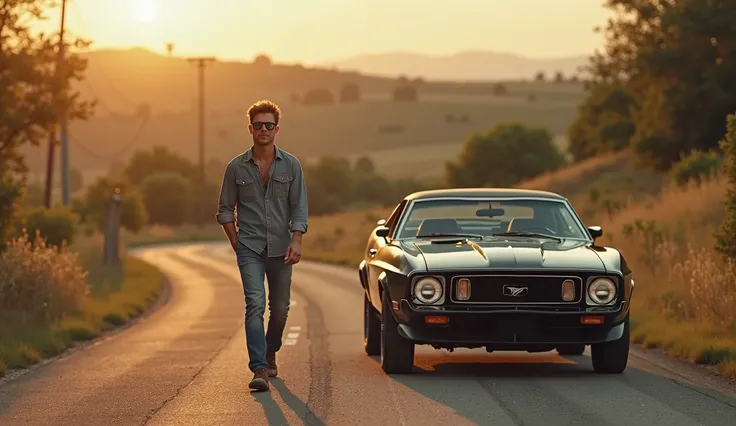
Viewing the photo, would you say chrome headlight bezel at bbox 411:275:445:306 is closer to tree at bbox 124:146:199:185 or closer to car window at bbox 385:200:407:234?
car window at bbox 385:200:407:234

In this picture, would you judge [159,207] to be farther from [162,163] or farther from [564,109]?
[564,109]

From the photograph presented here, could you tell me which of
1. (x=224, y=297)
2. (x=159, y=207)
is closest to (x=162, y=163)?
(x=159, y=207)

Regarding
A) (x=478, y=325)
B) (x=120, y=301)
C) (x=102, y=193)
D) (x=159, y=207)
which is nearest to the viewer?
(x=478, y=325)

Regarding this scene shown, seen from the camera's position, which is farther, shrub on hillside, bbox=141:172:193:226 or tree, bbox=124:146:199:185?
tree, bbox=124:146:199:185

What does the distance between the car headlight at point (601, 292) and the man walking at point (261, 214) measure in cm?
234

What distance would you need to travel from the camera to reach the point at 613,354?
12094 mm

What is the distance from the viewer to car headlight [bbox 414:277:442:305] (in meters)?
11.7

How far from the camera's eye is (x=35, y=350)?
15.5 m

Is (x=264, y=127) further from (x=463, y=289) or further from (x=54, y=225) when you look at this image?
(x=54, y=225)

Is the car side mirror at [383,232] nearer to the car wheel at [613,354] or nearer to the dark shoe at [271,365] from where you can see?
the dark shoe at [271,365]

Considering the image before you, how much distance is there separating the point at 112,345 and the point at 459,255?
6.18 metres

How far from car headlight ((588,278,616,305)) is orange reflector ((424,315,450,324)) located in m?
1.15

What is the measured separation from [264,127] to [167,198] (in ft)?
375

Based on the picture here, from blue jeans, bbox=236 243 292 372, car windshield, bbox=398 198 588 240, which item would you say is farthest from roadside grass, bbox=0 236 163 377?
car windshield, bbox=398 198 588 240
